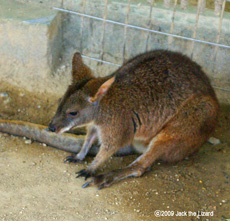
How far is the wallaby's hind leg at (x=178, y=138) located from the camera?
3641 millimetres

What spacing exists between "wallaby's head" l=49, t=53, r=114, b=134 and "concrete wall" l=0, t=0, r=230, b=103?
1.32 metres

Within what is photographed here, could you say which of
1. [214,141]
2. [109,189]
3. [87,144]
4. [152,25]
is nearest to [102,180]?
[109,189]

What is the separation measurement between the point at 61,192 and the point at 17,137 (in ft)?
2.92

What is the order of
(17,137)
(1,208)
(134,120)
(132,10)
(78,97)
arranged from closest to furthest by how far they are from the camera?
(1,208) → (78,97) → (134,120) → (17,137) → (132,10)

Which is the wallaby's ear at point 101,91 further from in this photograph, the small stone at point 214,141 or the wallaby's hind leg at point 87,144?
the small stone at point 214,141

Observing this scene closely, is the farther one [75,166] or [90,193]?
[75,166]

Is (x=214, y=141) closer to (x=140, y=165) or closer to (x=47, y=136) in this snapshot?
(x=140, y=165)

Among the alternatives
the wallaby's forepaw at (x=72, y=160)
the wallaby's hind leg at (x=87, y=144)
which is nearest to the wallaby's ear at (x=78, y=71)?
the wallaby's hind leg at (x=87, y=144)

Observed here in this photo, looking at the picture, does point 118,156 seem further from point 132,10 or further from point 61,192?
point 132,10

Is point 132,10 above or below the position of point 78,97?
above

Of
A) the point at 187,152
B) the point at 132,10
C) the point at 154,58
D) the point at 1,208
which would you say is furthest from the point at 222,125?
the point at 1,208

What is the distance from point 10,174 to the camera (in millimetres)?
3539

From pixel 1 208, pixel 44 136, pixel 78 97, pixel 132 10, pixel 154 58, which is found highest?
pixel 132 10

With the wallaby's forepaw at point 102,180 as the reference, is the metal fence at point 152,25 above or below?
above
